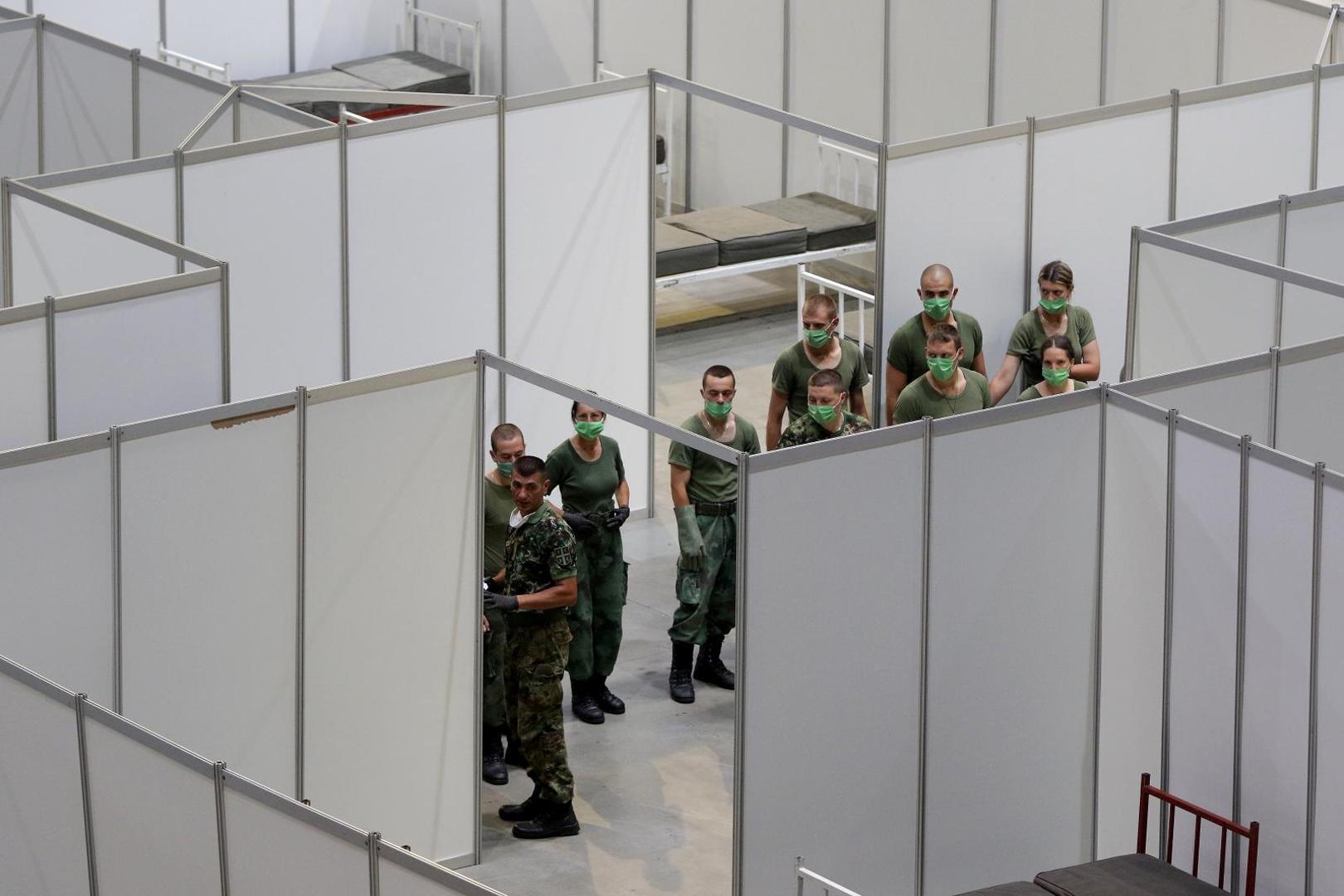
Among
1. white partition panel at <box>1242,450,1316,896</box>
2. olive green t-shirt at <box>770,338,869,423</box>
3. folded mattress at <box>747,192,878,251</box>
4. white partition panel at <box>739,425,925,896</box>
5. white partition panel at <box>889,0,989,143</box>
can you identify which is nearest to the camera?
white partition panel at <box>1242,450,1316,896</box>

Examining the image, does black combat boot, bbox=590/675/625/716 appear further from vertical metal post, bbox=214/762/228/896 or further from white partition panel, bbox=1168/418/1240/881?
vertical metal post, bbox=214/762/228/896

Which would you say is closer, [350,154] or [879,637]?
[879,637]

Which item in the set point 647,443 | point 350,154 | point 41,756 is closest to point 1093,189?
point 647,443

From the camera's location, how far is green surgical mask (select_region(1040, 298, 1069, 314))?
8.97m

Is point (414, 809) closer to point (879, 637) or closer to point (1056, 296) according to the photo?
point (879, 637)

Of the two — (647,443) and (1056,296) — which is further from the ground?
(1056,296)

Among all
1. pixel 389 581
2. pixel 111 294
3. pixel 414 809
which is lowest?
pixel 414 809

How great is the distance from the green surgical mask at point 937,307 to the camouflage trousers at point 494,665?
235 centimetres

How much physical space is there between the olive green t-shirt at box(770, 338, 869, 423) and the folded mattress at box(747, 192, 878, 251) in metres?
2.94

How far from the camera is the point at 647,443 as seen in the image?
1000cm

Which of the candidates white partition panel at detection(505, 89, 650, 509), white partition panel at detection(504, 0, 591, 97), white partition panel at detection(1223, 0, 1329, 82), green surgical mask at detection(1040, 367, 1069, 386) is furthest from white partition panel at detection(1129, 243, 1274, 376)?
white partition panel at detection(504, 0, 591, 97)

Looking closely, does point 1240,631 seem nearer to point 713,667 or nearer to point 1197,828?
point 1197,828

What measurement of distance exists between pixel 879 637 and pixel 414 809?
170cm

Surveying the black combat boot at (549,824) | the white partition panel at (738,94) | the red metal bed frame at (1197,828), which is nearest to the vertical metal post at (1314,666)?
the red metal bed frame at (1197,828)
